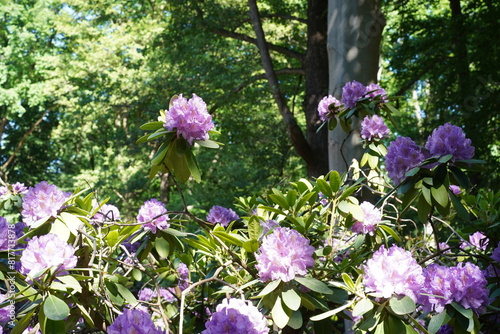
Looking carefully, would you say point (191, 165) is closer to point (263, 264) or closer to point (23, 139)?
point (263, 264)

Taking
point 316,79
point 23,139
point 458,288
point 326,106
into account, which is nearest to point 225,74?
point 316,79

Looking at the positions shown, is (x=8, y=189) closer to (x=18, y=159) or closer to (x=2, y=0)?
(x=2, y=0)

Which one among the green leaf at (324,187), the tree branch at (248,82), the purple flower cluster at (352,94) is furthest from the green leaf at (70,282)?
the tree branch at (248,82)

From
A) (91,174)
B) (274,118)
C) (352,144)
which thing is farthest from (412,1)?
(91,174)

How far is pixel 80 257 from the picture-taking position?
1.48 metres

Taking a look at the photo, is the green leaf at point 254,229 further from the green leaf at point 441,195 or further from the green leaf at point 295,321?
the green leaf at point 441,195

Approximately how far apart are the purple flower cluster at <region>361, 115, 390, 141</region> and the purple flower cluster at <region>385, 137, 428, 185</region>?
0.85m

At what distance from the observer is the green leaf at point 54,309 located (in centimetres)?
103

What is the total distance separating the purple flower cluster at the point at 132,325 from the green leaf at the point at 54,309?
97 mm

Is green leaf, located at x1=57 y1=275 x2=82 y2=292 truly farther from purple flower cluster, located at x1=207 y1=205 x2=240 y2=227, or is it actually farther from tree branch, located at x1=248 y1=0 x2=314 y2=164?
tree branch, located at x1=248 y1=0 x2=314 y2=164

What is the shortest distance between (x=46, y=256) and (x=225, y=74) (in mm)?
7229

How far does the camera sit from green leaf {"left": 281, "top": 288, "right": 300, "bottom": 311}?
3.64ft

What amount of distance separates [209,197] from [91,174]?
231 inches

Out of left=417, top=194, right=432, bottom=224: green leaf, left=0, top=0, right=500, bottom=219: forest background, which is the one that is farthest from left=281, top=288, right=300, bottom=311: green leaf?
left=0, top=0, right=500, bottom=219: forest background
